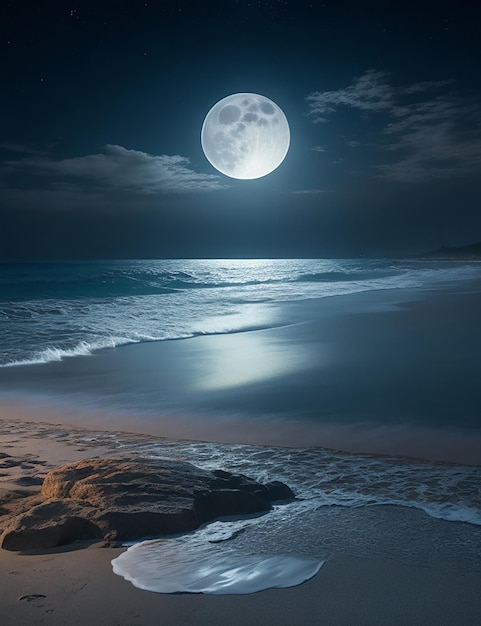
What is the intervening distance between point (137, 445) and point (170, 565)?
2452mm

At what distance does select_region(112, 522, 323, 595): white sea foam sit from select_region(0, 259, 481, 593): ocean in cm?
1

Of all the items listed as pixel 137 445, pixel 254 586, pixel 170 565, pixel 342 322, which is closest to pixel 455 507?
pixel 254 586

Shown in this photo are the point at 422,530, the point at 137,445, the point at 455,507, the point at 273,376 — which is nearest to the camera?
the point at 422,530

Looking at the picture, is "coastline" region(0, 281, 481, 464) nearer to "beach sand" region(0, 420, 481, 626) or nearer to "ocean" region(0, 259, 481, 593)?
"ocean" region(0, 259, 481, 593)

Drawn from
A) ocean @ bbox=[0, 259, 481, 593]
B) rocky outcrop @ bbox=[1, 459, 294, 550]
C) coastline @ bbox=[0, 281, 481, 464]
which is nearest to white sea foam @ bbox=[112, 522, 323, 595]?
ocean @ bbox=[0, 259, 481, 593]

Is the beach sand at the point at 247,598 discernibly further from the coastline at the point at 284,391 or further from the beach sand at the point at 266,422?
the coastline at the point at 284,391

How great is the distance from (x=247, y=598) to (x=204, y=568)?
1.25 ft

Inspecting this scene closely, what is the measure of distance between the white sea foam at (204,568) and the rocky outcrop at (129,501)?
0.55ft

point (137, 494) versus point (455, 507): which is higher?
point (137, 494)

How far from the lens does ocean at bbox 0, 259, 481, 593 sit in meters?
3.34

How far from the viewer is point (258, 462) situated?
489 centimetres

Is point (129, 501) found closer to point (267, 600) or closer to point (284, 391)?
point (267, 600)

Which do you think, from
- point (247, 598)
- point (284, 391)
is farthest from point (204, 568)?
point (284, 391)

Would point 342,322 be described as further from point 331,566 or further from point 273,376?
point 331,566
